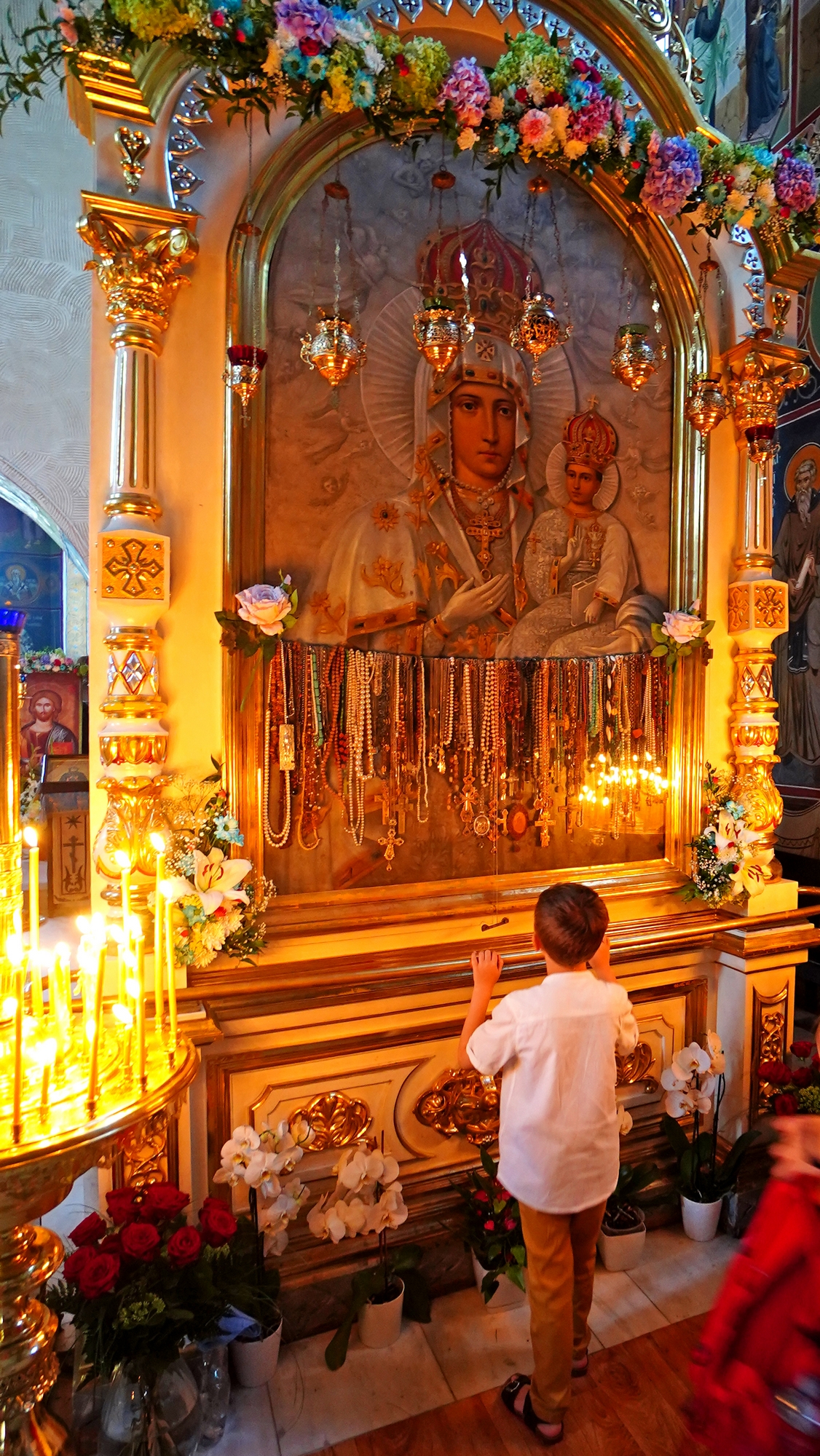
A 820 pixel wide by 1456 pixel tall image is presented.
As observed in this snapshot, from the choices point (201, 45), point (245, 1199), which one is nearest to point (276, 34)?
point (201, 45)

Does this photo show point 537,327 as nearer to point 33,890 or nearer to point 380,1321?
point 33,890

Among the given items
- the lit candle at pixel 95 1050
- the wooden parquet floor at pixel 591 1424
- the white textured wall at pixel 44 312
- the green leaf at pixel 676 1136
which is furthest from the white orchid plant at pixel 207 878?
the white textured wall at pixel 44 312

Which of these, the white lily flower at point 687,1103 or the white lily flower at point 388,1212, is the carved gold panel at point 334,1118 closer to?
the white lily flower at point 388,1212

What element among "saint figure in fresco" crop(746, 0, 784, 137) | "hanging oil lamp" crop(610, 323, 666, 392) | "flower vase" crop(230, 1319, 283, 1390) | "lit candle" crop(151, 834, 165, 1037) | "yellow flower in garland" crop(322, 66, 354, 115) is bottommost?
"flower vase" crop(230, 1319, 283, 1390)

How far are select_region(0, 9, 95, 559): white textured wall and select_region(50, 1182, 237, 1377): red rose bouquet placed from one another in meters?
7.12

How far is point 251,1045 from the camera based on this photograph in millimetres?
3172

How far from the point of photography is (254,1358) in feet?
9.45

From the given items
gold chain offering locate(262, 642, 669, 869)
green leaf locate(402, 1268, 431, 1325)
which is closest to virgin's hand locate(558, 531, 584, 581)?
gold chain offering locate(262, 642, 669, 869)

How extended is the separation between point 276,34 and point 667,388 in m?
2.38

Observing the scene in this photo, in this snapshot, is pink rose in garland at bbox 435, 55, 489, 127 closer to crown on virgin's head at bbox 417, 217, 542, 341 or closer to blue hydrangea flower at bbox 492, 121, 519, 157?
blue hydrangea flower at bbox 492, 121, 519, 157

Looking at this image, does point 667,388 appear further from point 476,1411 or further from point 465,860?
point 476,1411

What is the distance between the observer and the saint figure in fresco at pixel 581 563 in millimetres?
3830

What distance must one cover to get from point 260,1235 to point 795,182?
496 centimetres

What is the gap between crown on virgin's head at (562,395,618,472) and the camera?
3883 mm
